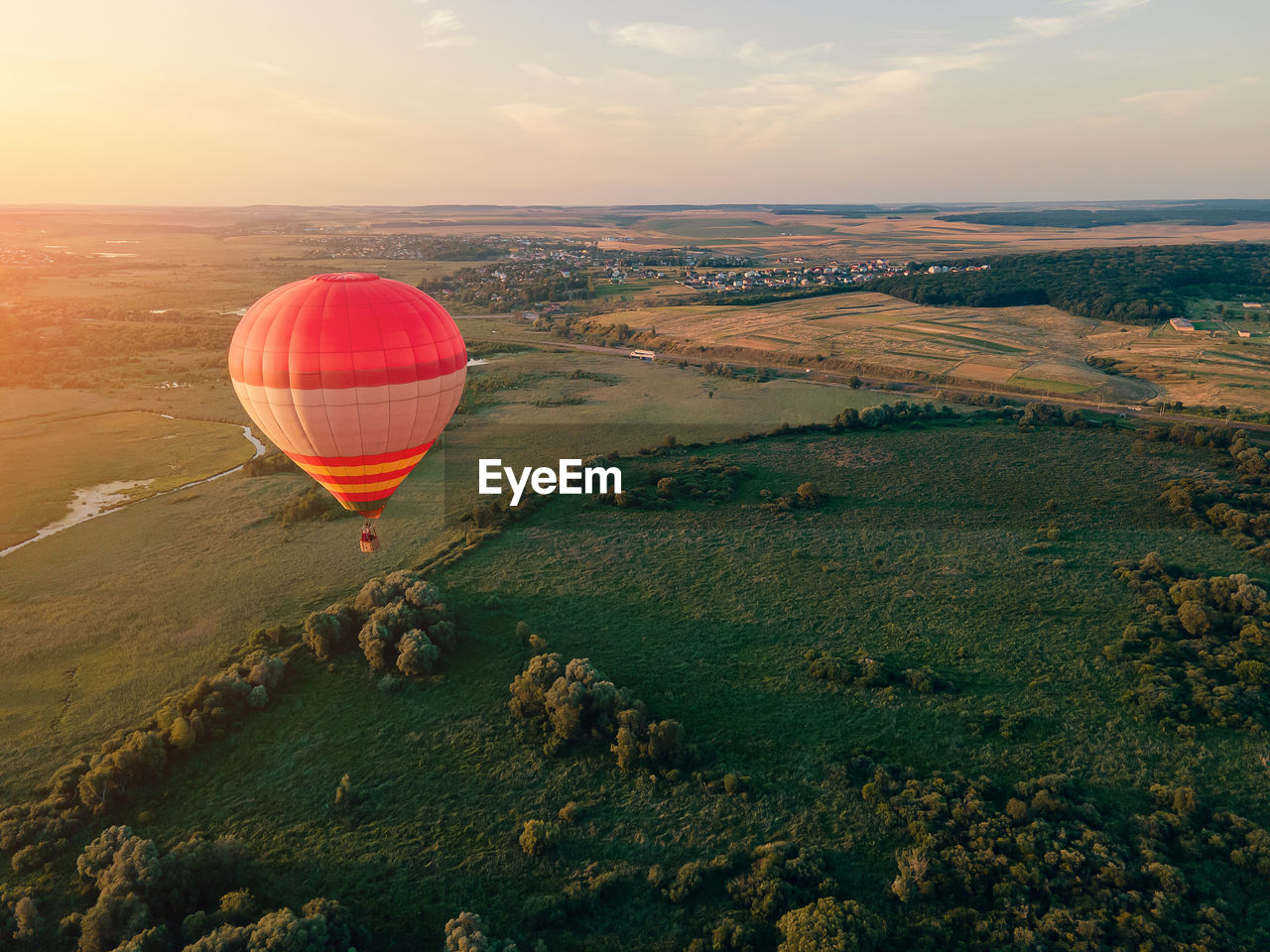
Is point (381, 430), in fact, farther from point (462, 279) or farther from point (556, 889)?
point (462, 279)

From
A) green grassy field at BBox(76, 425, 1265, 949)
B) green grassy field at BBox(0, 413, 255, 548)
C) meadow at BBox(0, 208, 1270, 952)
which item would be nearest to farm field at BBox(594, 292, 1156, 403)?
meadow at BBox(0, 208, 1270, 952)

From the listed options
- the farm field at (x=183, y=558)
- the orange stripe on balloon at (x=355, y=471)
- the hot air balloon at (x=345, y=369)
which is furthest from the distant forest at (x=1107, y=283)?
the orange stripe on balloon at (x=355, y=471)

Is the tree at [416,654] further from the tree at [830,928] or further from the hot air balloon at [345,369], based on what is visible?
the tree at [830,928]

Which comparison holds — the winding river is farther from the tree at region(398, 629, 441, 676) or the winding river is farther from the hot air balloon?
the hot air balloon

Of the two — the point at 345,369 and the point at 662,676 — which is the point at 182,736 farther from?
the point at 662,676

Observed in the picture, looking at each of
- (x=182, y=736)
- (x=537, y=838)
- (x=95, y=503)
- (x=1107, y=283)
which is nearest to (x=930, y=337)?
(x=1107, y=283)
